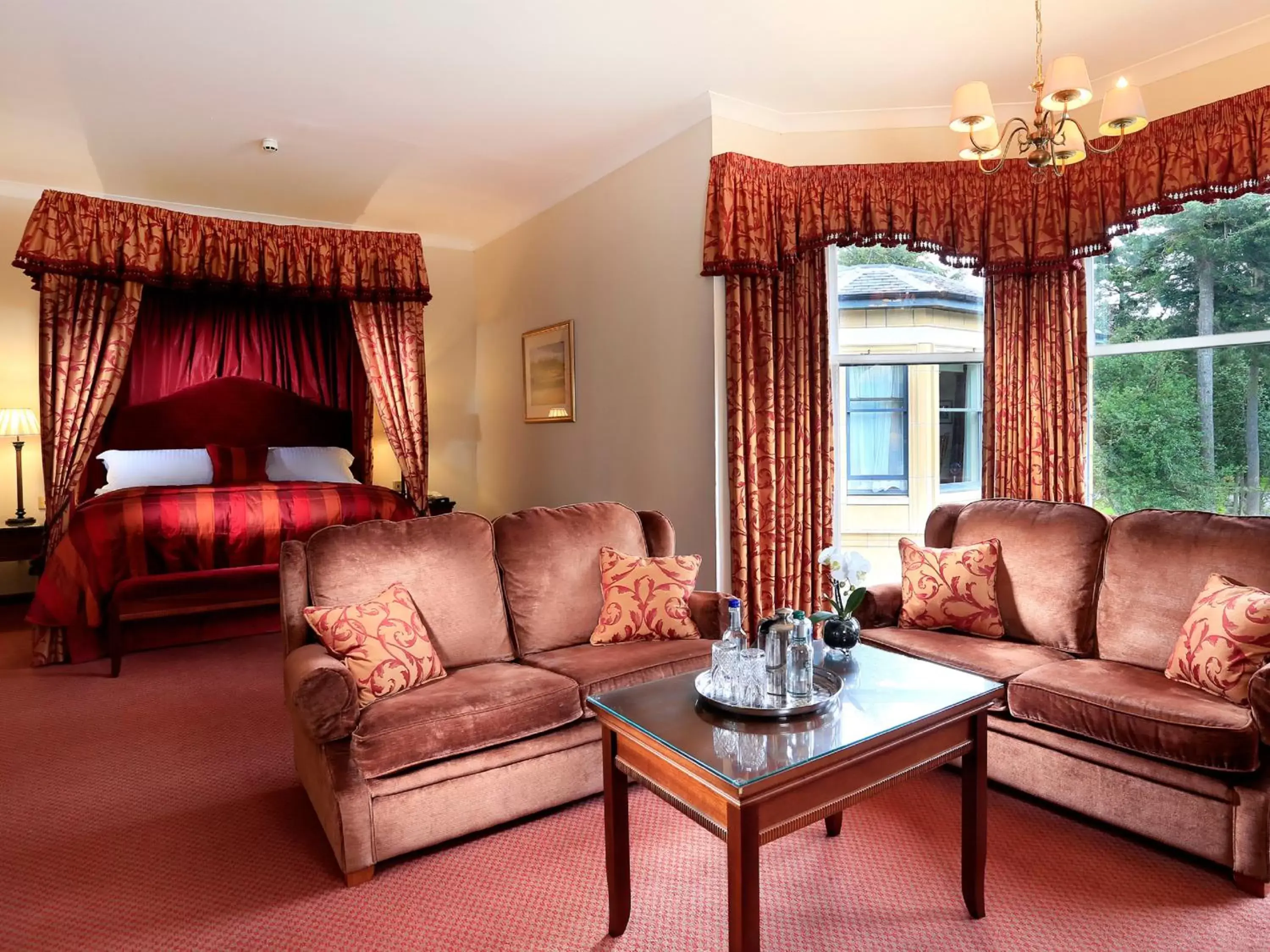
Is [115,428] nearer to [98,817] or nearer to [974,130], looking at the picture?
[98,817]

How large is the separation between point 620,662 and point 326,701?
99 centimetres

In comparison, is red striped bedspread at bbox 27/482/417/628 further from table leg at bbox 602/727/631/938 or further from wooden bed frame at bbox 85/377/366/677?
table leg at bbox 602/727/631/938

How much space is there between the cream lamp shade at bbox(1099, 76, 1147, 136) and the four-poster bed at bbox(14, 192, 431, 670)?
13.0 ft

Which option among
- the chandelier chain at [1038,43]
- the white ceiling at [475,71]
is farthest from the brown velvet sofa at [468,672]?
the chandelier chain at [1038,43]

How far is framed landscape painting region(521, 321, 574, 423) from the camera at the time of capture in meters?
5.50

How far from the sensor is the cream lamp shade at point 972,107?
2527mm

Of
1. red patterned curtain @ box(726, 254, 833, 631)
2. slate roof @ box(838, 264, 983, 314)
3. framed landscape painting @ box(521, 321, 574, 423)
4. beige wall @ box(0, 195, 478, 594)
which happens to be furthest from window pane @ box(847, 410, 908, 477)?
beige wall @ box(0, 195, 478, 594)

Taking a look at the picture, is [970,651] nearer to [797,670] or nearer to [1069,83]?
[797,670]

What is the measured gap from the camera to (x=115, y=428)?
5.62 m

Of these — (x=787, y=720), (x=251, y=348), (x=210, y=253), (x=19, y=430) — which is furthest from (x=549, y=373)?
(x=787, y=720)

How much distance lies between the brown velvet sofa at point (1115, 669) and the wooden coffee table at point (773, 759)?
0.53 m

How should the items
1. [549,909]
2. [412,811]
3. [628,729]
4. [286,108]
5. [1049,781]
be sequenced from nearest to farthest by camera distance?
1. [628,729]
2. [549,909]
3. [412,811]
4. [1049,781]
5. [286,108]

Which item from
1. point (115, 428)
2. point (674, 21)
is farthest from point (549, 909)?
point (115, 428)

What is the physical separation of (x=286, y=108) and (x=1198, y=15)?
4.26m
